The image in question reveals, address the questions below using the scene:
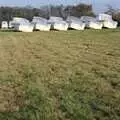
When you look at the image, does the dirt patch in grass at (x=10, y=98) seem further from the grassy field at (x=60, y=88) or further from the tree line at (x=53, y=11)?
the tree line at (x=53, y=11)

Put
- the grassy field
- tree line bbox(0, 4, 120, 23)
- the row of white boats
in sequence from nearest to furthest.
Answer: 1. the grassy field
2. the row of white boats
3. tree line bbox(0, 4, 120, 23)

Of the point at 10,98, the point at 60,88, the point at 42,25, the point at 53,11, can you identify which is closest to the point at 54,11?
the point at 53,11

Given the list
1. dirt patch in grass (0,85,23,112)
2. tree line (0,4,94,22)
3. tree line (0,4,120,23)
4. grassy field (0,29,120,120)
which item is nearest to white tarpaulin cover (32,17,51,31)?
grassy field (0,29,120,120)

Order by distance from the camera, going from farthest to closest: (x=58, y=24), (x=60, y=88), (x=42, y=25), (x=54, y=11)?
1. (x=54, y=11)
2. (x=58, y=24)
3. (x=42, y=25)
4. (x=60, y=88)

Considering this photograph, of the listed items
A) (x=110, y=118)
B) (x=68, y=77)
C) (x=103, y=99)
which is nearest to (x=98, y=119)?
(x=110, y=118)

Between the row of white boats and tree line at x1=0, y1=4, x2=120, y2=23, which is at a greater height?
the row of white boats

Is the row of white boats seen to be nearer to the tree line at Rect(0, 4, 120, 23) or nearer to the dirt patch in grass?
the tree line at Rect(0, 4, 120, 23)

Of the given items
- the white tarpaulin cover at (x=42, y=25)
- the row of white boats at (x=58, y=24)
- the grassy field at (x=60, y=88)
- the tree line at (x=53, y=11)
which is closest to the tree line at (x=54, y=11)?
the tree line at (x=53, y=11)

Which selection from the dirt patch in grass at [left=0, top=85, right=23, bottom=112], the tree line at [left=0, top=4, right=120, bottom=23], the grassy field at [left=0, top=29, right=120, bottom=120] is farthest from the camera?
the tree line at [left=0, top=4, right=120, bottom=23]

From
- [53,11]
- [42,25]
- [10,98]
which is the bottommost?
[53,11]

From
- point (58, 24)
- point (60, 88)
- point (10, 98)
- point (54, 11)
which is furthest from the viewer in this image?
point (54, 11)

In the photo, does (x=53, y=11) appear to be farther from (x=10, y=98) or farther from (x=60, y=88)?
(x=10, y=98)

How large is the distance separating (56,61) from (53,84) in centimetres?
294

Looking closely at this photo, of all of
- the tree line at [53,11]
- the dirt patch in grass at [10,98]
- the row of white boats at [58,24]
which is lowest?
the tree line at [53,11]
